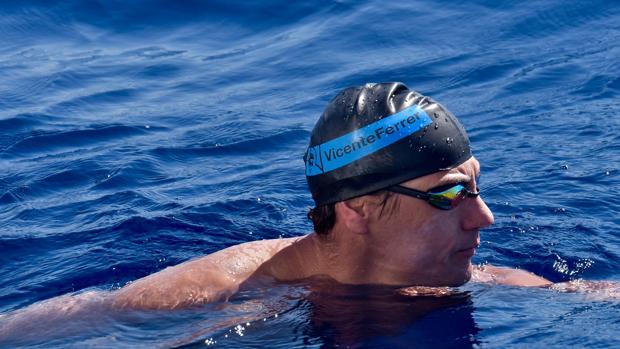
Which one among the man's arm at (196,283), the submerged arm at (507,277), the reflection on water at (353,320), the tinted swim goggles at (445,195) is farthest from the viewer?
the submerged arm at (507,277)

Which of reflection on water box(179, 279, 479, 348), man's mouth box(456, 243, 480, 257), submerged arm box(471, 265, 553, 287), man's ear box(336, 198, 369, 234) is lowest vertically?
submerged arm box(471, 265, 553, 287)

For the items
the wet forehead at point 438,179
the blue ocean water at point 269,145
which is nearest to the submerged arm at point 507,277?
the blue ocean water at point 269,145

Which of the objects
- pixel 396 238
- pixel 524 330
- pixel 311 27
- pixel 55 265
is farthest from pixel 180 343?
pixel 311 27

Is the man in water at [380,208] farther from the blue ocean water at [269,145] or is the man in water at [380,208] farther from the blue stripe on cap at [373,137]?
the blue ocean water at [269,145]

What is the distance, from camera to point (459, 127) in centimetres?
554

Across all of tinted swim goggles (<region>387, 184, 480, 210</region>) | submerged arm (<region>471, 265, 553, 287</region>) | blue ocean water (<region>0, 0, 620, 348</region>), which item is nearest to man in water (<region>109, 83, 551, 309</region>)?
tinted swim goggles (<region>387, 184, 480, 210</region>)

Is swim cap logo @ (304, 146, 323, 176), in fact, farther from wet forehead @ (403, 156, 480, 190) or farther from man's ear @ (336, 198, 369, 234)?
wet forehead @ (403, 156, 480, 190)

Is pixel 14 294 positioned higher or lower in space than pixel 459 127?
lower

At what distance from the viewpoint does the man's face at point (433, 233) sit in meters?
5.34

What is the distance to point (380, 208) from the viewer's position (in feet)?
17.8

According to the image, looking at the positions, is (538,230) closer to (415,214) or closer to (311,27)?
(415,214)

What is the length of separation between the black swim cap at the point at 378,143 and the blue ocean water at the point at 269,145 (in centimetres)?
65

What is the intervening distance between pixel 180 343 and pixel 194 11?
989 centimetres

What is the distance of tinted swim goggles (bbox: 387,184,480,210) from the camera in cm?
528
